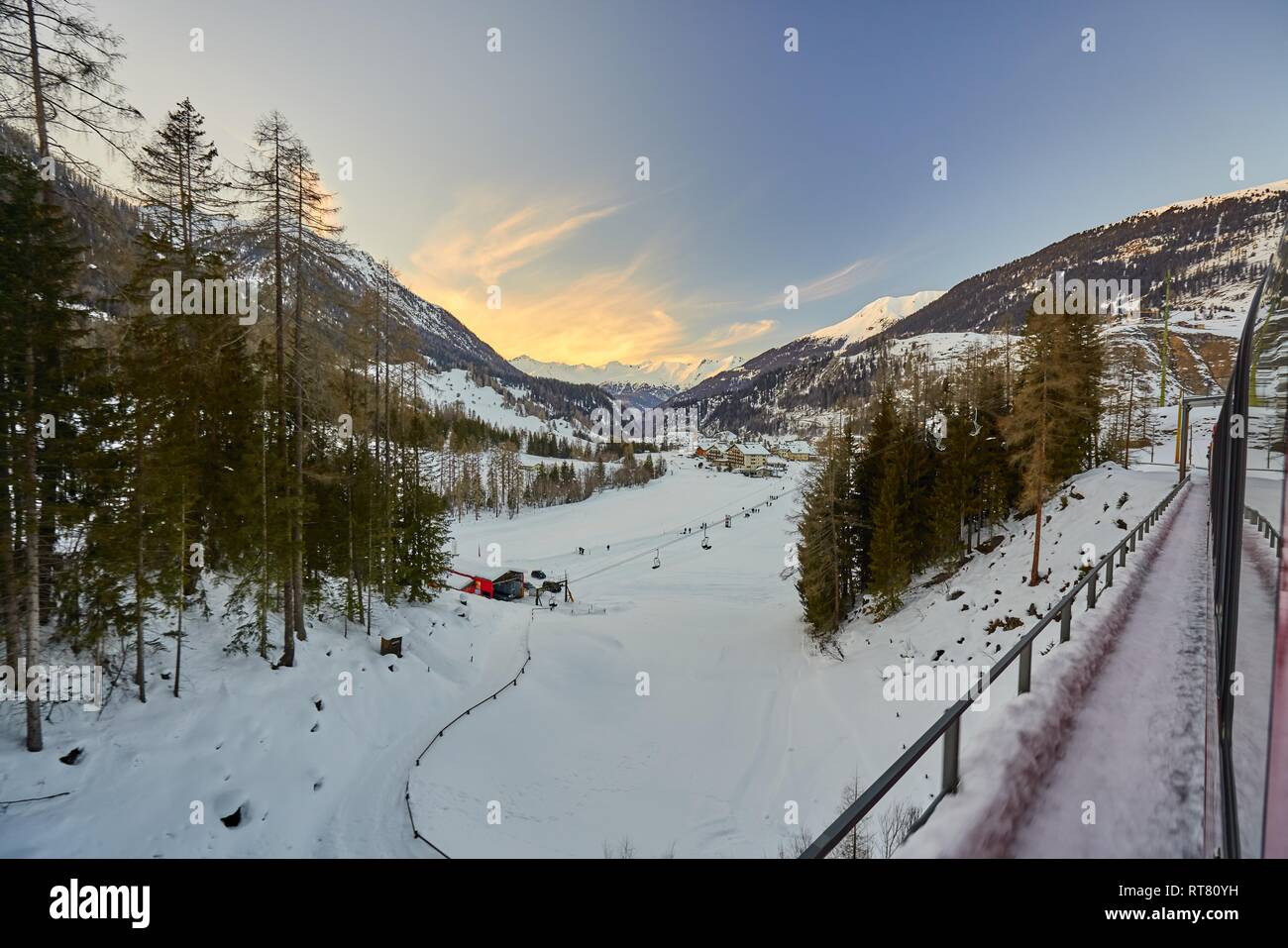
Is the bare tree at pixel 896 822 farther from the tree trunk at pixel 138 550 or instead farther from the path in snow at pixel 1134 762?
the tree trunk at pixel 138 550

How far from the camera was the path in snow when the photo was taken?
4.02 m

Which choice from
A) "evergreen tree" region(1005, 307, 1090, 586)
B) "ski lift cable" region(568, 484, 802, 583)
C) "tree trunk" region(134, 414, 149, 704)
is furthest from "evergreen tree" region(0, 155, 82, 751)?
"ski lift cable" region(568, 484, 802, 583)

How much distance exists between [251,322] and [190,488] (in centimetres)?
535

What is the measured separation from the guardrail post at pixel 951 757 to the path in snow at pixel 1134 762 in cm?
57

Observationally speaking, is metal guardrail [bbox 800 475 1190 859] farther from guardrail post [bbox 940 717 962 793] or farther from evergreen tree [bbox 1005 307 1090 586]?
evergreen tree [bbox 1005 307 1090 586]

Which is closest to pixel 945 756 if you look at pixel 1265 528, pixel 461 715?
pixel 1265 528

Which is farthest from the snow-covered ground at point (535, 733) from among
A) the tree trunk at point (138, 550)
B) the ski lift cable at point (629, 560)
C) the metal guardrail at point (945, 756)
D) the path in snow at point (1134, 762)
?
the ski lift cable at point (629, 560)

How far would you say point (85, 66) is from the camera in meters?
8.98

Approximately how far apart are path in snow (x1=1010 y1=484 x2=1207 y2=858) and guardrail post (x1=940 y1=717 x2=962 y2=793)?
57cm

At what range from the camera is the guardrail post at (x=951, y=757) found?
4102 millimetres

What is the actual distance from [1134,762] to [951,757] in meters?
2.40

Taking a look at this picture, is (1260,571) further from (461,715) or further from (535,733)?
(461,715)

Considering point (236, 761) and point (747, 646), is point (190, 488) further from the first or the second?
point (747, 646)
